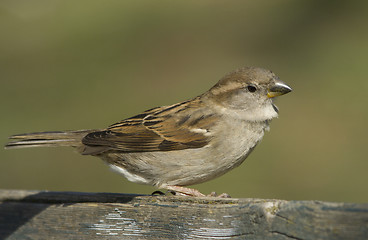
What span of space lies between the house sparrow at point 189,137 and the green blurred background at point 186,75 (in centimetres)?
230

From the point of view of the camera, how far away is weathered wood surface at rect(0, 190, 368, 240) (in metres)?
1.93

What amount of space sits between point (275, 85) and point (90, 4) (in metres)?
9.37

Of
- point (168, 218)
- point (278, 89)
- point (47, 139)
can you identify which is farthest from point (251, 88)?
point (168, 218)

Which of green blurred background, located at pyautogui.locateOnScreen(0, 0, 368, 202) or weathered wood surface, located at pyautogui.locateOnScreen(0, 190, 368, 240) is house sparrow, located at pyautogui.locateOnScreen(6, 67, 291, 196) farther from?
green blurred background, located at pyautogui.locateOnScreen(0, 0, 368, 202)

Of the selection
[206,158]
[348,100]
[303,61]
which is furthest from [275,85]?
[303,61]

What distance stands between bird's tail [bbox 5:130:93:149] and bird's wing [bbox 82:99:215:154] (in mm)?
185

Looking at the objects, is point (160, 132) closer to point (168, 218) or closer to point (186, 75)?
point (168, 218)

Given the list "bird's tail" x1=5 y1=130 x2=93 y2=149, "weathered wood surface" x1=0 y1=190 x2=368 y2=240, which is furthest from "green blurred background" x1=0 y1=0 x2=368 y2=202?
"weathered wood surface" x1=0 y1=190 x2=368 y2=240

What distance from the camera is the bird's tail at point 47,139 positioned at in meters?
3.65

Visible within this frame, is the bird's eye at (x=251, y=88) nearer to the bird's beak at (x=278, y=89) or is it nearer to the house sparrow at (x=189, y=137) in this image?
the house sparrow at (x=189, y=137)

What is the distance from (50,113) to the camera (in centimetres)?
866

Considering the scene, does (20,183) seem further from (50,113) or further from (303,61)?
(303,61)

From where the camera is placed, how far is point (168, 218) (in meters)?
2.52

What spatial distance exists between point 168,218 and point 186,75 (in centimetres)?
690
